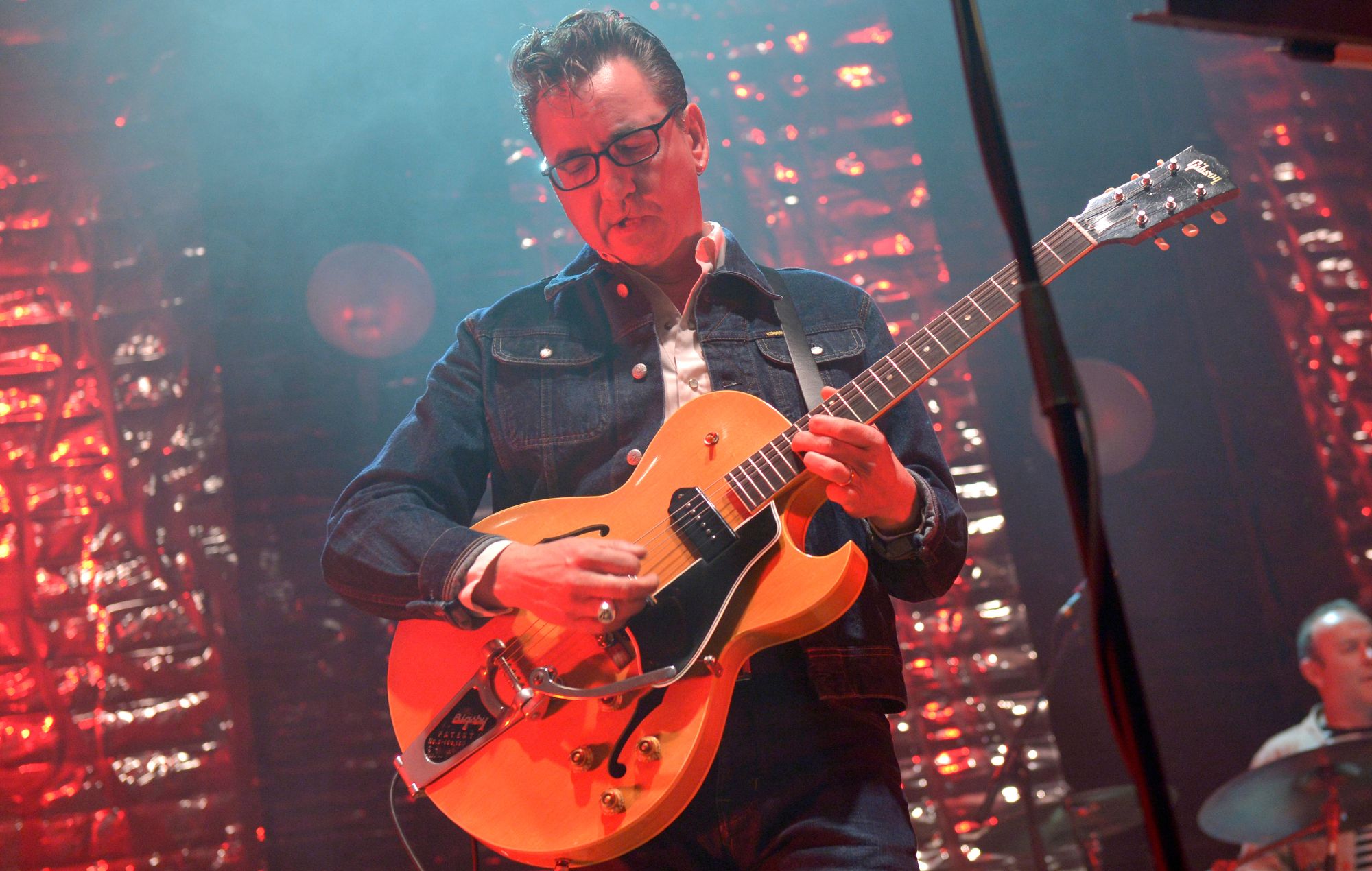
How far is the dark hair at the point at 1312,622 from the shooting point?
137 inches

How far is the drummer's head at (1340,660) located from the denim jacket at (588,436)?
259cm

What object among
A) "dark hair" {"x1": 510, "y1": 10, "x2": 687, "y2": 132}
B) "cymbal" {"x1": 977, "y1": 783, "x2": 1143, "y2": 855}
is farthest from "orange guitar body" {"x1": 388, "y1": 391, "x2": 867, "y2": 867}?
"cymbal" {"x1": 977, "y1": 783, "x2": 1143, "y2": 855}

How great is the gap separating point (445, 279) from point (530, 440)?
5.98 ft

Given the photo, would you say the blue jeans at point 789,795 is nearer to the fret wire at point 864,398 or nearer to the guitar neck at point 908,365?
the guitar neck at point 908,365

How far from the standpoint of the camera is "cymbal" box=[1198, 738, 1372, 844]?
9.47 feet

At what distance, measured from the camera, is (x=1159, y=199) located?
5.86 ft

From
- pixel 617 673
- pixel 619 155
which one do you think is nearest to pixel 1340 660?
pixel 617 673

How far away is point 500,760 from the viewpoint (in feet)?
5.11

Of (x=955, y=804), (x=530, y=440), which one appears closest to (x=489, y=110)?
(x=530, y=440)

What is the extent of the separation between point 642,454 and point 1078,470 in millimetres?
976

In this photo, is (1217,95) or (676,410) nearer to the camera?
(676,410)

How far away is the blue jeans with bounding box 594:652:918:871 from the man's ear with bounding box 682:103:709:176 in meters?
1.14

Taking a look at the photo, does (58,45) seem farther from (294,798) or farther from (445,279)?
(294,798)

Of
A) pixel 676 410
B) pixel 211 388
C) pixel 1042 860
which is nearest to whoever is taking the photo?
pixel 676 410
